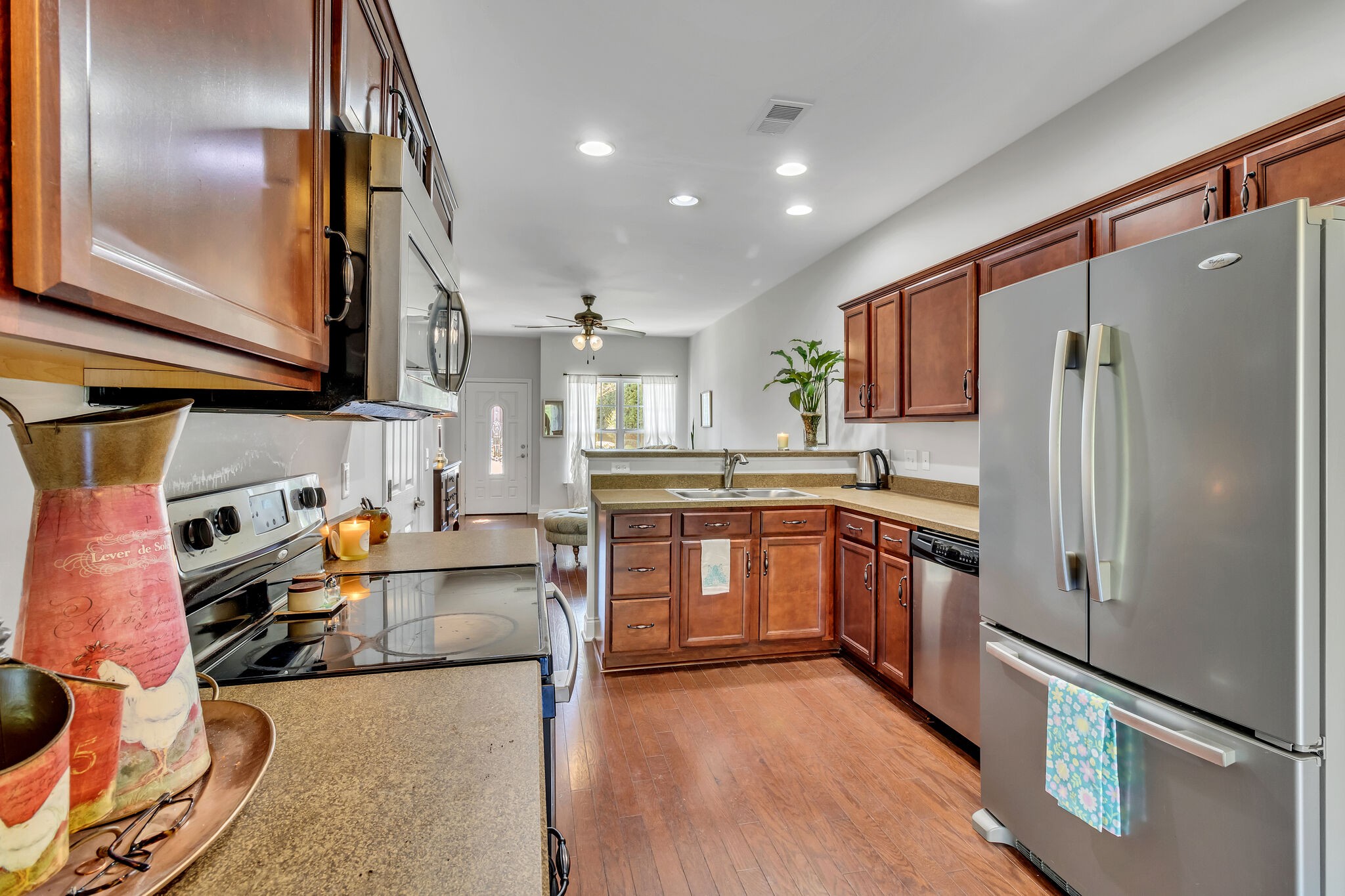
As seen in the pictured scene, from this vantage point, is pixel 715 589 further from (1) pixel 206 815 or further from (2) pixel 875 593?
(1) pixel 206 815

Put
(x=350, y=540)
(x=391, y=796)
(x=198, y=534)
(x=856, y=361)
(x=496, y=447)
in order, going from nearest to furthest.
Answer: (x=391, y=796)
(x=198, y=534)
(x=350, y=540)
(x=856, y=361)
(x=496, y=447)

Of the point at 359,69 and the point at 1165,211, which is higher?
the point at 359,69

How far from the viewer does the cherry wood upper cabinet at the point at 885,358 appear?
3316 mm

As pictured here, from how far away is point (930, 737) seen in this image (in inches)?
100

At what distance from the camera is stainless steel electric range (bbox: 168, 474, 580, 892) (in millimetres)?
1081

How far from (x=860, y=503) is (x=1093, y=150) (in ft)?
5.90

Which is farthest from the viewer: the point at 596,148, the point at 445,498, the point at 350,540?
the point at 445,498

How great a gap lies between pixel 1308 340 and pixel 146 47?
1.74 metres

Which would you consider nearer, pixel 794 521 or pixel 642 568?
pixel 642 568

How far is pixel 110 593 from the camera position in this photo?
2.00ft

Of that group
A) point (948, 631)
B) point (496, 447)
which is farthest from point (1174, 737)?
point (496, 447)

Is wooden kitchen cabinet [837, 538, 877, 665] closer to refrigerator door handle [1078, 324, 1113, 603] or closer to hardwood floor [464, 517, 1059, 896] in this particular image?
hardwood floor [464, 517, 1059, 896]

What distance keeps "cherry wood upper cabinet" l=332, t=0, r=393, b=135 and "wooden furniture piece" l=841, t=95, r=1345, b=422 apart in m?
2.34

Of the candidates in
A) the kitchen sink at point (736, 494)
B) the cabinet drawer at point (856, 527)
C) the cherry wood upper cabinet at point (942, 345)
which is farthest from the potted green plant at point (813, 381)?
the cabinet drawer at point (856, 527)
